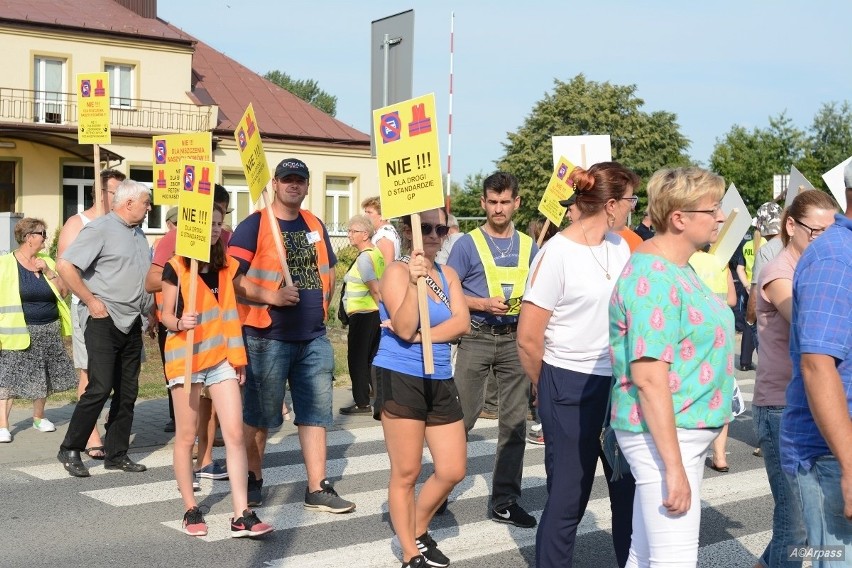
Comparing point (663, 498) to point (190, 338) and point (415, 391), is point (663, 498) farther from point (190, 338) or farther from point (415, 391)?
point (190, 338)

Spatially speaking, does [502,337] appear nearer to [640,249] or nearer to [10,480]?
[640,249]

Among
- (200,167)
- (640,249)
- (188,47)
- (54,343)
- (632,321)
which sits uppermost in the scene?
(188,47)

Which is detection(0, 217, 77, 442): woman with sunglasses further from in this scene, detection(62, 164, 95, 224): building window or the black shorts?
detection(62, 164, 95, 224): building window

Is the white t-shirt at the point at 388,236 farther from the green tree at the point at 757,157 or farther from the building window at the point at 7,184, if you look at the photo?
the green tree at the point at 757,157

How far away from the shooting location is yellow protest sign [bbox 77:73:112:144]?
33.2ft

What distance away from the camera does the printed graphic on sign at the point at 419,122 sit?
549 cm

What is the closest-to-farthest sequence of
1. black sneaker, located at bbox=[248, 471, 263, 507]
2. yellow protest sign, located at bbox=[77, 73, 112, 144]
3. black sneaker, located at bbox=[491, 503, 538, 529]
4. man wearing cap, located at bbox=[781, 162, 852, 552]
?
1. man wearing cap, located at bbox=[781, 162, 852, 552]
2. black sneaker, located at bbox=[491, 503, 538, 529]
3. black sneaker, located at bbox=[248, 471, 263, 507]
4. yellow protest sign, located at bbox=[77, 73, 112, 144]

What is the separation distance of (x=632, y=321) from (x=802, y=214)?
1.30 meters

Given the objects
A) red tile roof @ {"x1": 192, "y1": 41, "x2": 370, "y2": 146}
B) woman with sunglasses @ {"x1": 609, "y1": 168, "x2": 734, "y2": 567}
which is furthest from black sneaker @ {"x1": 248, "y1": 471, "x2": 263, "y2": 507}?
red tile roof @ {"x1": 192, "y1": 41, "x2": 370, "y2": 146}

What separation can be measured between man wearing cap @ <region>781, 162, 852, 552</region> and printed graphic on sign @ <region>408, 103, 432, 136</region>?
90.8 inches

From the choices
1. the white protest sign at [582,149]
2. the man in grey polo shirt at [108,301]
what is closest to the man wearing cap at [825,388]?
the man in grey polo shirt at [108,301]

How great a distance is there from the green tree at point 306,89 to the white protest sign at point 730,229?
306 feet

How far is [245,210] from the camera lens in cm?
4097

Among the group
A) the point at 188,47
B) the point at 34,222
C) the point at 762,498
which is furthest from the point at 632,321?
the point at 188,47
